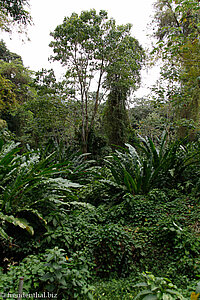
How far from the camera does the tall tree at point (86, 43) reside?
6.37 meters

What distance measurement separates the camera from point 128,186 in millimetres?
3084

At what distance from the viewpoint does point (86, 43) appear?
21.3ft

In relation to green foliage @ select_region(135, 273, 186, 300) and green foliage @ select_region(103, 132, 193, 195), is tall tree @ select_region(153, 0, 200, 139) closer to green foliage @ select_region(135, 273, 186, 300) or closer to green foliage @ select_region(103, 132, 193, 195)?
green foliage @ select_region(103, 132, 193, 195)

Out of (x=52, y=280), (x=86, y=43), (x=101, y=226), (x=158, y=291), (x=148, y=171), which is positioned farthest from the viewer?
(x=86, y=43)

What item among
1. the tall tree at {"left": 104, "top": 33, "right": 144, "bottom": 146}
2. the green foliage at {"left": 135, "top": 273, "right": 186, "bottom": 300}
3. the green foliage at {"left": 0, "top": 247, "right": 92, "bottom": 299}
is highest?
the tall tree at {"left": 104, "top": 33, "right": 144, "bottom": 146}

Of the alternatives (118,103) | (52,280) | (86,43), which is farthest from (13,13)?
(52,280)

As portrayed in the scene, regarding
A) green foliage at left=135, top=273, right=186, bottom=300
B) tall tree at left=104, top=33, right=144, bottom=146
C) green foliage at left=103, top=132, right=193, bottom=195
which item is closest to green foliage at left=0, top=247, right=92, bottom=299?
green foliage at left=135, top=273, right=186, bottom=300

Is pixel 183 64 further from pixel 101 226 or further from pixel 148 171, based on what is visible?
pixel 101 226

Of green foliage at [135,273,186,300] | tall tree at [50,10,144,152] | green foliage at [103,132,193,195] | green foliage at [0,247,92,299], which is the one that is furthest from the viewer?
tall tree at [50,10,144,152]

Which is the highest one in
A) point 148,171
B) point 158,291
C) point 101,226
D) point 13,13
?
point 13,13

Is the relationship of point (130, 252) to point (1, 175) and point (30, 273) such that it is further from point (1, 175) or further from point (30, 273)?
point (1, 175)

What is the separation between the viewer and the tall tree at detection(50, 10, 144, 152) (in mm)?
6367

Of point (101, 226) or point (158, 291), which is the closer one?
point (158, 291)

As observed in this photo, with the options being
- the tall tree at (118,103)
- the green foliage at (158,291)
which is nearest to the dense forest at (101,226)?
the green foliage at (158,291)
